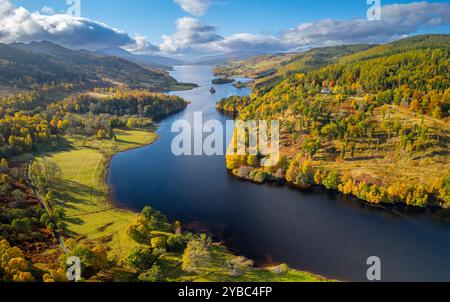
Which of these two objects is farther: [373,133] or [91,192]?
[373,133]

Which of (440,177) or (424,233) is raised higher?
(440,177)

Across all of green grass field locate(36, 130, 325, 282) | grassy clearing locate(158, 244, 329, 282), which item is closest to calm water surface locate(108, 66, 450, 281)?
grassy clearing locate(158, 244, 329, 282)

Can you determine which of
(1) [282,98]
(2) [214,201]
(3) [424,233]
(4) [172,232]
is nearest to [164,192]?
(2) [214,201]

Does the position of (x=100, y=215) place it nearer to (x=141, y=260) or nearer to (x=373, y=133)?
(x=141, y=260)

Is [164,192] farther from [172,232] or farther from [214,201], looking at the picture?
[172,232]

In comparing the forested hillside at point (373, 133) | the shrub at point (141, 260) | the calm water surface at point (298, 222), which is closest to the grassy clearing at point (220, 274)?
the shrub at point (141, 260)

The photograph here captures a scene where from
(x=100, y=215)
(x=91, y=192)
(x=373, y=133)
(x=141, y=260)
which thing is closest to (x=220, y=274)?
(x=141, y=260)

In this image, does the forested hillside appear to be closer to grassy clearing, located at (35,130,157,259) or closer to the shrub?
grassy clearing, located at (35,130,157,259)
